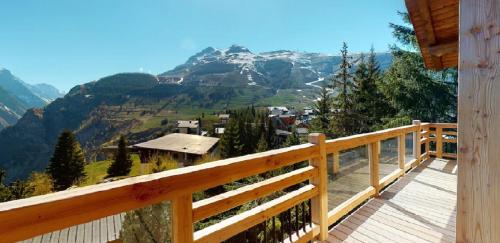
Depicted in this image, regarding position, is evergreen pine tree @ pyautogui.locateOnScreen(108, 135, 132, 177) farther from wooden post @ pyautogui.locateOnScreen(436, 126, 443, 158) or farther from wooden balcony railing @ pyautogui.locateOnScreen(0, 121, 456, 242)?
wooden balcony railing @ pyautogui.locateOnScreen(0, 121, 456, 242)

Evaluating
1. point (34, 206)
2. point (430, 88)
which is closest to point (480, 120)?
point (34, 206)

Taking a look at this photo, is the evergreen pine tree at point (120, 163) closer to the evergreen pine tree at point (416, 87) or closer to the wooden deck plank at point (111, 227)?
the evergreen pine tree at point (416, 87)

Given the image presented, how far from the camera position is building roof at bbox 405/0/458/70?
3.38 m

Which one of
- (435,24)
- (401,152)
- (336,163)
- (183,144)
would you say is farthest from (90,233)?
(183,144)

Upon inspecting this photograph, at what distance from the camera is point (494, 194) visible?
1.27m

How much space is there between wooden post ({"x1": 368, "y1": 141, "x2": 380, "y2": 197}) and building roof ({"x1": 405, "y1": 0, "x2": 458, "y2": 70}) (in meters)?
1.73

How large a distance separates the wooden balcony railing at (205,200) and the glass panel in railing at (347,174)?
8cm

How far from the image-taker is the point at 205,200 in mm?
2154

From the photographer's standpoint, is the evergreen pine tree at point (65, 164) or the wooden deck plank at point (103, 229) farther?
the evergreen pine tree at point (65, 164)

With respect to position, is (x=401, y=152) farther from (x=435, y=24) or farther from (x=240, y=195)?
(x=240, y=195)

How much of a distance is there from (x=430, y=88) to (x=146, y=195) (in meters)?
16.0

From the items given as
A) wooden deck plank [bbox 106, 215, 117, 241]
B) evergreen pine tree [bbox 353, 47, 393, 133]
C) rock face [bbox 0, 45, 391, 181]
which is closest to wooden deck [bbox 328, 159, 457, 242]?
wooden deck plank [bbox 106, 215, 117, 241]

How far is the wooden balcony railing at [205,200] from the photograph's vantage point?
126 centimetres

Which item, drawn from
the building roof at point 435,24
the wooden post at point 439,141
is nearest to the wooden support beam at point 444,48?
the building roof at point 435,24
